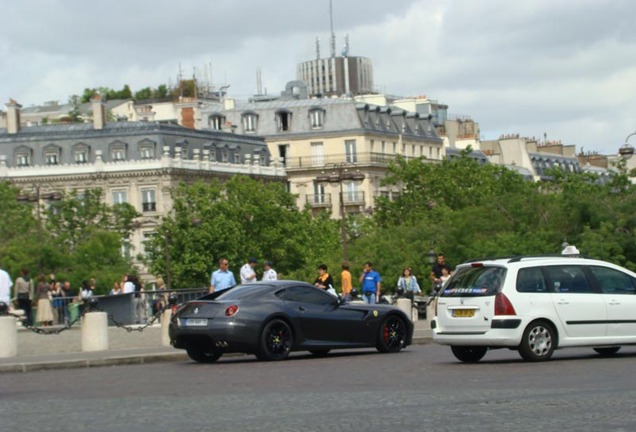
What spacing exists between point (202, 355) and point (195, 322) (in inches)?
37.7

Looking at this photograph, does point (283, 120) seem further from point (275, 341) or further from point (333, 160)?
point (275, 341)

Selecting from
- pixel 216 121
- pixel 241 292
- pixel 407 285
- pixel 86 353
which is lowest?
pixel 86 353

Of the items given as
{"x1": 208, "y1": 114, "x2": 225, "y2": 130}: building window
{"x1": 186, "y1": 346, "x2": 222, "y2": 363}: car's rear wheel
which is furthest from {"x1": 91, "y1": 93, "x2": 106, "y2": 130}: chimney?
{"x1": 186, "y1": 346, "x2": 222, "y2": 363}: car's rear wheel

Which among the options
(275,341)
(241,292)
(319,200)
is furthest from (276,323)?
(319,200)

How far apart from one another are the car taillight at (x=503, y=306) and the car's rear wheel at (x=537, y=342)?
0.37 meters

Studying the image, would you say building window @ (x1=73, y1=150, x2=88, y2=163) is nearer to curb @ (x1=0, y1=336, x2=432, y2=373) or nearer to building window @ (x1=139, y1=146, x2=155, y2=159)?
building window @ (x1=139, y1=146, x2=155, y2=159)

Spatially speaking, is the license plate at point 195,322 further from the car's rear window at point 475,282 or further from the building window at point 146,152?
the building window at point 146,152

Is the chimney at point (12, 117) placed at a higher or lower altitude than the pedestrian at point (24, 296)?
higher

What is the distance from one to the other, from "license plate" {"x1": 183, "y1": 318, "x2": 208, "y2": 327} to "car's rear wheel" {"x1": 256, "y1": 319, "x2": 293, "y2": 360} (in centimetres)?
93

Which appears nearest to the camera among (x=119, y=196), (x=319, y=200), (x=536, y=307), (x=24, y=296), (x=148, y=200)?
(x=536, y=307)

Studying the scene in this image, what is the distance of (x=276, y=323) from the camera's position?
28.2m

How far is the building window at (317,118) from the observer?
134 meters

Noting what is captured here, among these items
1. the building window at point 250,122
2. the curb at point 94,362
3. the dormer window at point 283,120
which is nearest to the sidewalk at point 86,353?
the curb at point 94,362

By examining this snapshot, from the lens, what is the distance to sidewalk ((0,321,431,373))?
92.6ft
